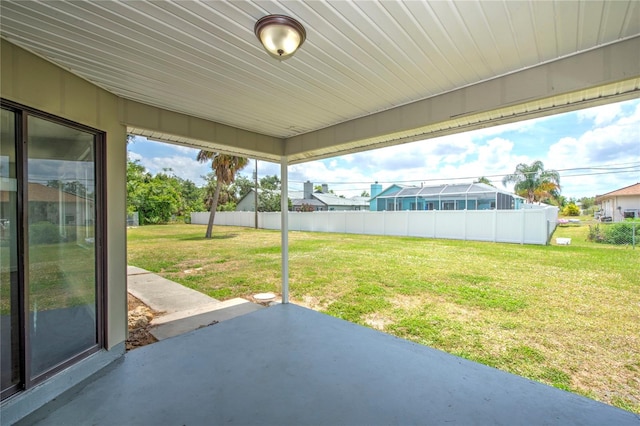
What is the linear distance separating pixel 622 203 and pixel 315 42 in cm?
739

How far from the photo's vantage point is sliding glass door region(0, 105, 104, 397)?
6.21ft

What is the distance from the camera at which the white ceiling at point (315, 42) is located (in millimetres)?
1405

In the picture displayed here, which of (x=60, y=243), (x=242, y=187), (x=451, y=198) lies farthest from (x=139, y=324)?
(x=242, y=187)

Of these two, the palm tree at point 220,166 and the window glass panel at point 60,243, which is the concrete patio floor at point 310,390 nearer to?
the window glass panel at point 60,243

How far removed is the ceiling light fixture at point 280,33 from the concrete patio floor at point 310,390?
232 centimetres

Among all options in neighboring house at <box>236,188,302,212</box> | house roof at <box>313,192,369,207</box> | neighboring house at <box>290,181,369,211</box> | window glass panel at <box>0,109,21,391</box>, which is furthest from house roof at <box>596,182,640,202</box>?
neighboring house at <box>236,188,302,212</box>

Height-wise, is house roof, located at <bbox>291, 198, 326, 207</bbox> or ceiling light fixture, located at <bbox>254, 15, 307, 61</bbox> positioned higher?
ceiling light fixture, located at <bbox>254, 15, 307, 61</bbox>

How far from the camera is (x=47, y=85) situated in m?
2.04

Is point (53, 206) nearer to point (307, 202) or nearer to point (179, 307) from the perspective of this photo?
point (179, 307)

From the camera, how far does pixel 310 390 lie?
2.08 metres

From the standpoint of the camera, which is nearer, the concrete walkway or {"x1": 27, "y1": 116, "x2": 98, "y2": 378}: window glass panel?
{"x1": 27, "y1": 116, "x2": 98, "y2": 378}: window glass panel

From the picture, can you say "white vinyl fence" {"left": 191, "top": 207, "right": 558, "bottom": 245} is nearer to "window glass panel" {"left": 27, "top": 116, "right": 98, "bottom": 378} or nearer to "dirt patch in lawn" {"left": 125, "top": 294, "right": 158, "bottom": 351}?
"dirt patch in lawn" {"left": 125, "top": 294, "right": 158, "bottom": 351}

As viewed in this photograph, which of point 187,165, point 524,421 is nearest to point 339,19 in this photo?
point 524,421

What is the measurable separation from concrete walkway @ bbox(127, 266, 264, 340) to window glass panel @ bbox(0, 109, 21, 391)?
4.64 feet
